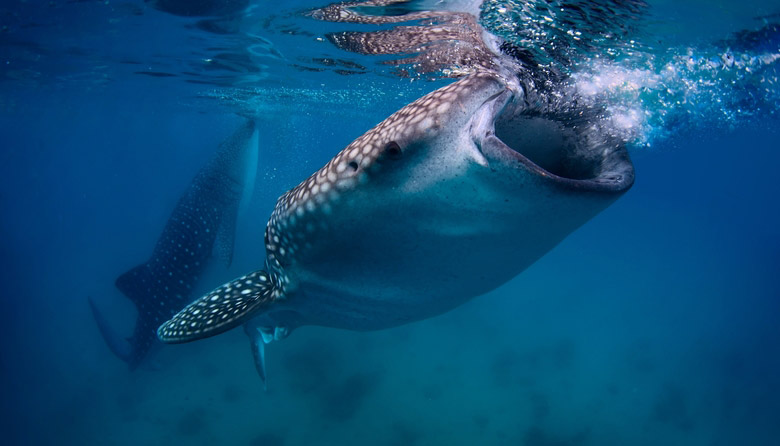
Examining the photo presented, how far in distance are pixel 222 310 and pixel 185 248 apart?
5.47 metres

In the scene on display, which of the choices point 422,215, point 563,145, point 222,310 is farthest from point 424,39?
point 422,215

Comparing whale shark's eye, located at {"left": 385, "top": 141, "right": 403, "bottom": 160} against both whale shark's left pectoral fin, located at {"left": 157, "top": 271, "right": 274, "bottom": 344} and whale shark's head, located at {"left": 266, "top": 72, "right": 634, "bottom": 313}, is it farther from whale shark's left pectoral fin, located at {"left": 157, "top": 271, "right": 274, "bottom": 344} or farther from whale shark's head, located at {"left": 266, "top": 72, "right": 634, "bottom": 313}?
whale shark's left pectoral fin, located at {"left": 157, "top": 271, "right": 274, "bottom": 344}

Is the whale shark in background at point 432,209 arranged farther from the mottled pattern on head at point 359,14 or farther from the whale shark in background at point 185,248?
the mottled pattern on head at point 359,14

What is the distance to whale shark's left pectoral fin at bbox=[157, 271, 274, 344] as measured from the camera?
10.4ft

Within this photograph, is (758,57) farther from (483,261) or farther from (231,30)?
(231,30)

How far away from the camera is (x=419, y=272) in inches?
103

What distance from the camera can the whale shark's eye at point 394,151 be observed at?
185 centimetres

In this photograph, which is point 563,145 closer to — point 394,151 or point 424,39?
point 394,151

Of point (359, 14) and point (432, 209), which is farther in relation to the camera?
point (359, 14)

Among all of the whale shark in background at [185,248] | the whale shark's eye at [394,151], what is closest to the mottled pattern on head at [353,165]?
the whale shark's eye at [394,151]

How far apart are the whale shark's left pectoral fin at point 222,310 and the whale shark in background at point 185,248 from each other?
392 cm

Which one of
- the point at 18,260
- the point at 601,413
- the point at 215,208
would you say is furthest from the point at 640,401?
the point at 18,260

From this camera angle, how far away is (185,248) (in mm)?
8133

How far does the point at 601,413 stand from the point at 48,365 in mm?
18152
